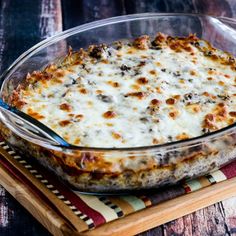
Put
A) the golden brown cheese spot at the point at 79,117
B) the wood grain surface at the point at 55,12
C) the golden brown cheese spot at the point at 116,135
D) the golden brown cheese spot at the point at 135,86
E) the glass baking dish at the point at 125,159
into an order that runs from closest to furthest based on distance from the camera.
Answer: the glass baking dish at the point at 125,159
the golden brown cheese spot at the point at 116,135
the golden brown cheese spot at the point at 79,117
the golden brown cheese spot at the point at 135,86
the wood grain surface at the point at 55,12

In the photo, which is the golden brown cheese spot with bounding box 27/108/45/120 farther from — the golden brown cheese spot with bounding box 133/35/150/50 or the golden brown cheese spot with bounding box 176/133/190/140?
the golden brown cheese spot with bounding box 133/35/150/50

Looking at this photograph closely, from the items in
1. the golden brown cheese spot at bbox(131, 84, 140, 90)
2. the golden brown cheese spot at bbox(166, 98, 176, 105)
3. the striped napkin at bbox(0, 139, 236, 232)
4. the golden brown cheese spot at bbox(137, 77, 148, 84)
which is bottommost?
the striped napkin at bbox(0, 139, 236, 232)

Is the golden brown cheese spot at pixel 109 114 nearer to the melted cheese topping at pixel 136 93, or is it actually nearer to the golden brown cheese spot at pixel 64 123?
the melted cheese topping at pixel 136 93

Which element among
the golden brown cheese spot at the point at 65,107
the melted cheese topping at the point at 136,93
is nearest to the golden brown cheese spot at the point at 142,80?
the melted cheese topping at the point at 136,93

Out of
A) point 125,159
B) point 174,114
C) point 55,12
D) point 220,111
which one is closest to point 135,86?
point 174,114

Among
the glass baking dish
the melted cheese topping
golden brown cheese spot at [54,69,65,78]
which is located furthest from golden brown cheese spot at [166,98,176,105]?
golden brown cheese spot at [54,69,65,78]

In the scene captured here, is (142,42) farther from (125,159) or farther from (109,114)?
(125,159)

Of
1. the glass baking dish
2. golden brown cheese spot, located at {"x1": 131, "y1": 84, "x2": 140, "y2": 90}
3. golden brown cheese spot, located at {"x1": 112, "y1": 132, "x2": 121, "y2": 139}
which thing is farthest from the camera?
golden brown cheese spot, located at {"x1": 131, "y1": 84, "x2": 140, "y2": 90}

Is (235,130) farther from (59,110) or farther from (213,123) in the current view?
(59,110)
